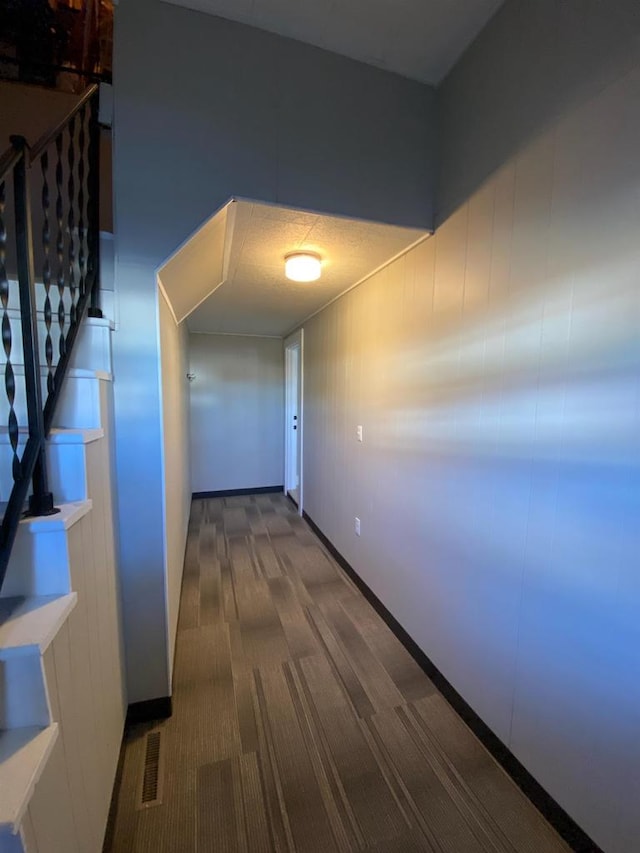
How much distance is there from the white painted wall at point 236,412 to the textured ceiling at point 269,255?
1562 mm

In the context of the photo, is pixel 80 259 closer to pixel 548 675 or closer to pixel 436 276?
pixel 436 276

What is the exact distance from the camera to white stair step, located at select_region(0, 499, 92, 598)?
2.83 ft

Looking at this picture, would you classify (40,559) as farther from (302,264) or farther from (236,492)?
(236,492)

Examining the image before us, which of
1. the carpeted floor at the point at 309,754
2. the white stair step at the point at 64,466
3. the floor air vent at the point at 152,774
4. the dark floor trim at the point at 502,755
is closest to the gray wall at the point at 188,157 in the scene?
the floor air vent at the point at 152,774

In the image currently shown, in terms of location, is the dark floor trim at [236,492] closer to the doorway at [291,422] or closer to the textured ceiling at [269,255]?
the doorway at [291,422]

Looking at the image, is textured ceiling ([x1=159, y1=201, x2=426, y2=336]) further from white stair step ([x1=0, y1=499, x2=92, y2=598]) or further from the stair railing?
white stair step ([x1=0, y1=499, x2=92, y2=598])

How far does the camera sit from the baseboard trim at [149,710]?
61.8 inches

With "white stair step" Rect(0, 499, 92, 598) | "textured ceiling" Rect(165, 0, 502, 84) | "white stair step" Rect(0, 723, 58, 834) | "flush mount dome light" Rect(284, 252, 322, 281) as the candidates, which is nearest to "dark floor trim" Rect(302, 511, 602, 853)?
"white stair step" Rect(0, 723, 58, 834)

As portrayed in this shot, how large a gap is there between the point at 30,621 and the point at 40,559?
15 centimetres

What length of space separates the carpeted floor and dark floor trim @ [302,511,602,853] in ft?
0.09

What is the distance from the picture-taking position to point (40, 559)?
2.91 ft

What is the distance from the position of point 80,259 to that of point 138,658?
5.47 ft

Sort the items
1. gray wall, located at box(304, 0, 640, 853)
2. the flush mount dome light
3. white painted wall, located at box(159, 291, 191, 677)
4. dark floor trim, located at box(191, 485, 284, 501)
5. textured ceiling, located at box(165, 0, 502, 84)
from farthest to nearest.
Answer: dark floor trim, located at box(191, 485, 284, 501), the flush mount dome light, white painted wall, located at box(159, 291, 191, 677), textured ceiling, located at box(165, 0, 502, 84), gray wall, located at box(304, 0, 640, 853)

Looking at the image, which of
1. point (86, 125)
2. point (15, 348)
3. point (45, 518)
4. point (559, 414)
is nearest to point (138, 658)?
point (45, 518)
